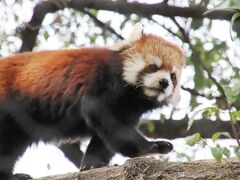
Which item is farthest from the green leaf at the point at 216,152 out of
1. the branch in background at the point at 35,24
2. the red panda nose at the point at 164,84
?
the branch in background at the point at 35,24

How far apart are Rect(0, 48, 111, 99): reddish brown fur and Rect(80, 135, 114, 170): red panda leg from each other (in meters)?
0.37

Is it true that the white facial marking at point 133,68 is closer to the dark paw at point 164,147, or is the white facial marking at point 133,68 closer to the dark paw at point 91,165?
the dark paw at point 164,147

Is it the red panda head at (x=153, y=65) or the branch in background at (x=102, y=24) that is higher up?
the branch in background at (x=102, y=24)

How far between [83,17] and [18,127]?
242 cm

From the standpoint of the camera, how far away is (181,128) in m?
4.88

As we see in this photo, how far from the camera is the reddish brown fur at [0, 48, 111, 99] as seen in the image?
3.56 metres

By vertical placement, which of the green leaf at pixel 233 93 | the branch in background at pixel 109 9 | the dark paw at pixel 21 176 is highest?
the branch in background at pixel 109 9

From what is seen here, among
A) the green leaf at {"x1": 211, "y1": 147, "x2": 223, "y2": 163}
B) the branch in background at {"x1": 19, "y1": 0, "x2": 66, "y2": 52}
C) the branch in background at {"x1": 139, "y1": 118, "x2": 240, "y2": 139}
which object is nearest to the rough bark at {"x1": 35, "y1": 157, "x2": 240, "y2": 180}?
the green leaf at {"x1": 211, "y1": 147, "x2": 223, "y2": 163}

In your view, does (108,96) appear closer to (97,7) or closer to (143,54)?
(143,54)

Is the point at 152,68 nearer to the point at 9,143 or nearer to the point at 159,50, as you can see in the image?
the point at 159,50

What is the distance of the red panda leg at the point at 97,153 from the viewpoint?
3576 mm

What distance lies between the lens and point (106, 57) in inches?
143

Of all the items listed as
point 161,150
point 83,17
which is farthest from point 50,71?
point 83,17

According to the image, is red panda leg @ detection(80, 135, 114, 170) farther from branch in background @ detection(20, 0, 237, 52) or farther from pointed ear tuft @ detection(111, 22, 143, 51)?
branch in background @ detection(20, 0, 237, 52)
